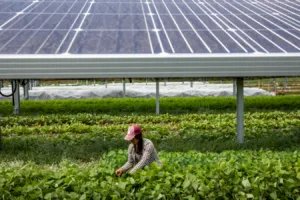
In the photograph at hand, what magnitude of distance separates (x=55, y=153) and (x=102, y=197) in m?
5.75

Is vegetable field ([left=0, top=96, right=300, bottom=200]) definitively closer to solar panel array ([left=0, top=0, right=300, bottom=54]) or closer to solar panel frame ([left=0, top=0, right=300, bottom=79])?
solar panel frame ([left=0, top=0, right=300, bottom=79])

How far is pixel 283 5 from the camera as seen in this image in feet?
52.1

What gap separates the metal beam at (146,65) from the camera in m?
9.72

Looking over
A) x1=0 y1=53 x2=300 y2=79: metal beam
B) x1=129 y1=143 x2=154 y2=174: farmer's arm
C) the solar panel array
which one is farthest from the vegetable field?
the solar panel array

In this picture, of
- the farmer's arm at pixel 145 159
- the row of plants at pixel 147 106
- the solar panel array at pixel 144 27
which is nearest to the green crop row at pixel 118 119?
the row of plants at pixel 147 106

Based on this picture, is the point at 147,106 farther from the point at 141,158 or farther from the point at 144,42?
the point at 141,158

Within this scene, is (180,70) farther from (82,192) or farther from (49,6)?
(49,6)

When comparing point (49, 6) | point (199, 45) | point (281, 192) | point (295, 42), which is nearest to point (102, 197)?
point (281, 192)

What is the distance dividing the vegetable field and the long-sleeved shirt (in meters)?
0.27

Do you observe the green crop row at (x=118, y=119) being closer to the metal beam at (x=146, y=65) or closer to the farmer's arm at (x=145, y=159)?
the metal beam at (x=146, y=65)

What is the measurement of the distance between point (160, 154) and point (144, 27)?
11.4 ft

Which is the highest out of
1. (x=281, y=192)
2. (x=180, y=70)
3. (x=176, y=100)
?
(x=180, y=70)

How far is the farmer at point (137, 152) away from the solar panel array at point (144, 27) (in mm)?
3326

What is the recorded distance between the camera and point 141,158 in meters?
7.20
